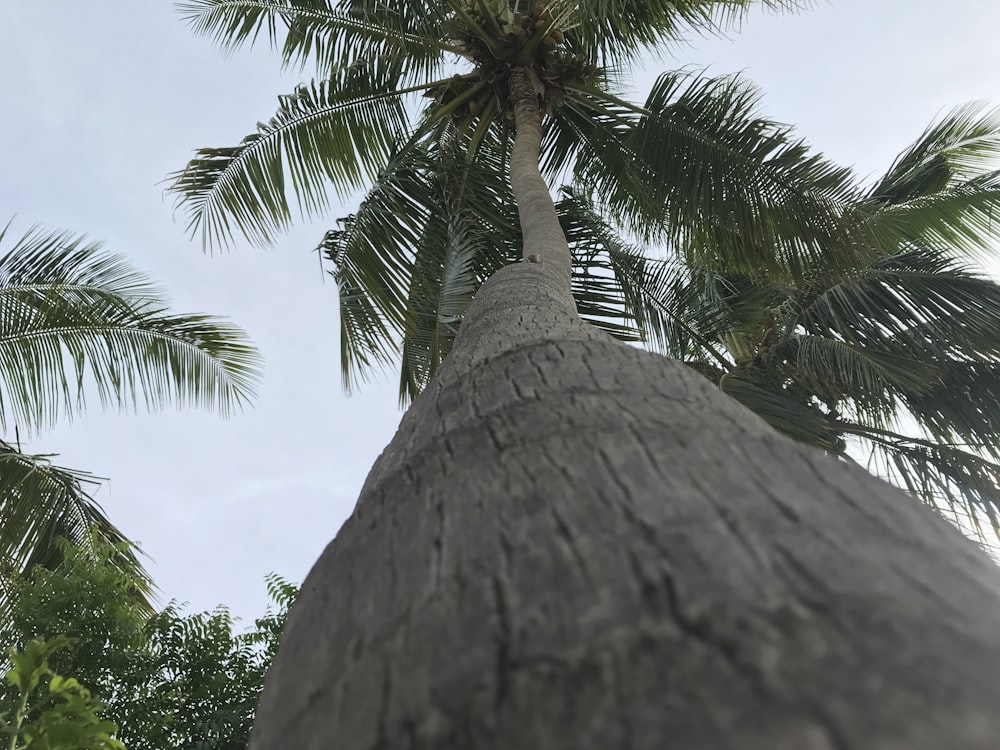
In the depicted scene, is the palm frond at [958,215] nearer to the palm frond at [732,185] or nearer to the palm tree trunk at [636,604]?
the palm frond at [732,185]

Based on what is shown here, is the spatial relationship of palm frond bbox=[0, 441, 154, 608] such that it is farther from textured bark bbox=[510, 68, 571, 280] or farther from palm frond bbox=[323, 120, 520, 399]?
textured bark bbox=[510, 68, 571, 280]

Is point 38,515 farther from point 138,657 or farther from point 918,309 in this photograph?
point 918,309

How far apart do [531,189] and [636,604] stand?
4.03 meters

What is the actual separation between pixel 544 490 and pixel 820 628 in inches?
14.3

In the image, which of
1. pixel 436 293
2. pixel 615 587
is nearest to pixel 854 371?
pixel 436 293

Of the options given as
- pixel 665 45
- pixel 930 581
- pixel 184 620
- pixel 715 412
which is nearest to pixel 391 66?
pixel 665 45

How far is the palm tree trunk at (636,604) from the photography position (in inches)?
21.0

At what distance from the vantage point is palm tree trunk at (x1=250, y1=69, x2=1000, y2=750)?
534 mm

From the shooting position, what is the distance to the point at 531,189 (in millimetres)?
4477

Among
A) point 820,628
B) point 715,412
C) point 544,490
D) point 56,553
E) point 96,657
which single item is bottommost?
point 820,628

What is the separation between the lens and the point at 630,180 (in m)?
6.51

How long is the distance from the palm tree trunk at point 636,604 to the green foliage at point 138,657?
4804mm

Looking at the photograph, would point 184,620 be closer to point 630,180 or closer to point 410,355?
point 410,355

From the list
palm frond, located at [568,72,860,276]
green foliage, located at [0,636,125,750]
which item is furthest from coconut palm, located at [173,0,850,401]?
green foliage, located at [0,636,125,750]
